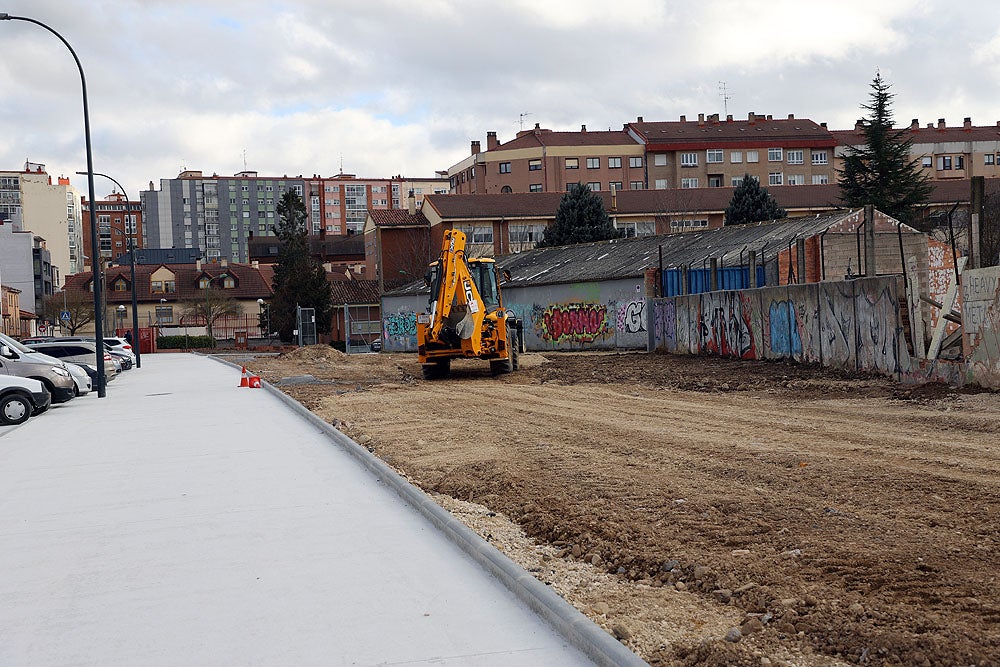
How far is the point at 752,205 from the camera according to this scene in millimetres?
64188

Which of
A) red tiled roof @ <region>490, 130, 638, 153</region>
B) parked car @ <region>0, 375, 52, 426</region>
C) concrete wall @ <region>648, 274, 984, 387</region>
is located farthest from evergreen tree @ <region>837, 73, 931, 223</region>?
parked car @ <region>0, 375, 52, 426</region>

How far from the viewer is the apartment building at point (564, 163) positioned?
97.8 m

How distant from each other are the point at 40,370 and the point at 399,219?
6317 centimetres

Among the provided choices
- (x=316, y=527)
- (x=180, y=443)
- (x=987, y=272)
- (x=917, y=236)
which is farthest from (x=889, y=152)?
(x=316, y=527)

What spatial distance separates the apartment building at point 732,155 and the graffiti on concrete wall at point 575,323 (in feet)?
166

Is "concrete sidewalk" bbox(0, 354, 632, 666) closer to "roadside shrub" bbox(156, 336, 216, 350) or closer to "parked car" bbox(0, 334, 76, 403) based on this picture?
"parked car" bbox(0, 334, 76, 403)

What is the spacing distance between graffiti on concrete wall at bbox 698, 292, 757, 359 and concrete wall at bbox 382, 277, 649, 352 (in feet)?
28.6

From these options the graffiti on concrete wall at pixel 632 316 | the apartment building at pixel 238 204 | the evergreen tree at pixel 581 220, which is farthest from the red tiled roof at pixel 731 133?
the apartment building at pixel 238 204

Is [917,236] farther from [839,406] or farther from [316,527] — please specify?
[316,527]

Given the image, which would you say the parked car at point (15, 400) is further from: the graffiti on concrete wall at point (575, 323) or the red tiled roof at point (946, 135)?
the red tiled roof at point (946, 135)

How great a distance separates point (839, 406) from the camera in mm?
16500

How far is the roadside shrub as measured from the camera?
84.9m

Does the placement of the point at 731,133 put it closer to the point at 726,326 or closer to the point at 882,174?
the point at 882,174

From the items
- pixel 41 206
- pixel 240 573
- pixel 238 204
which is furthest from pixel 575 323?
pixel 238 204
